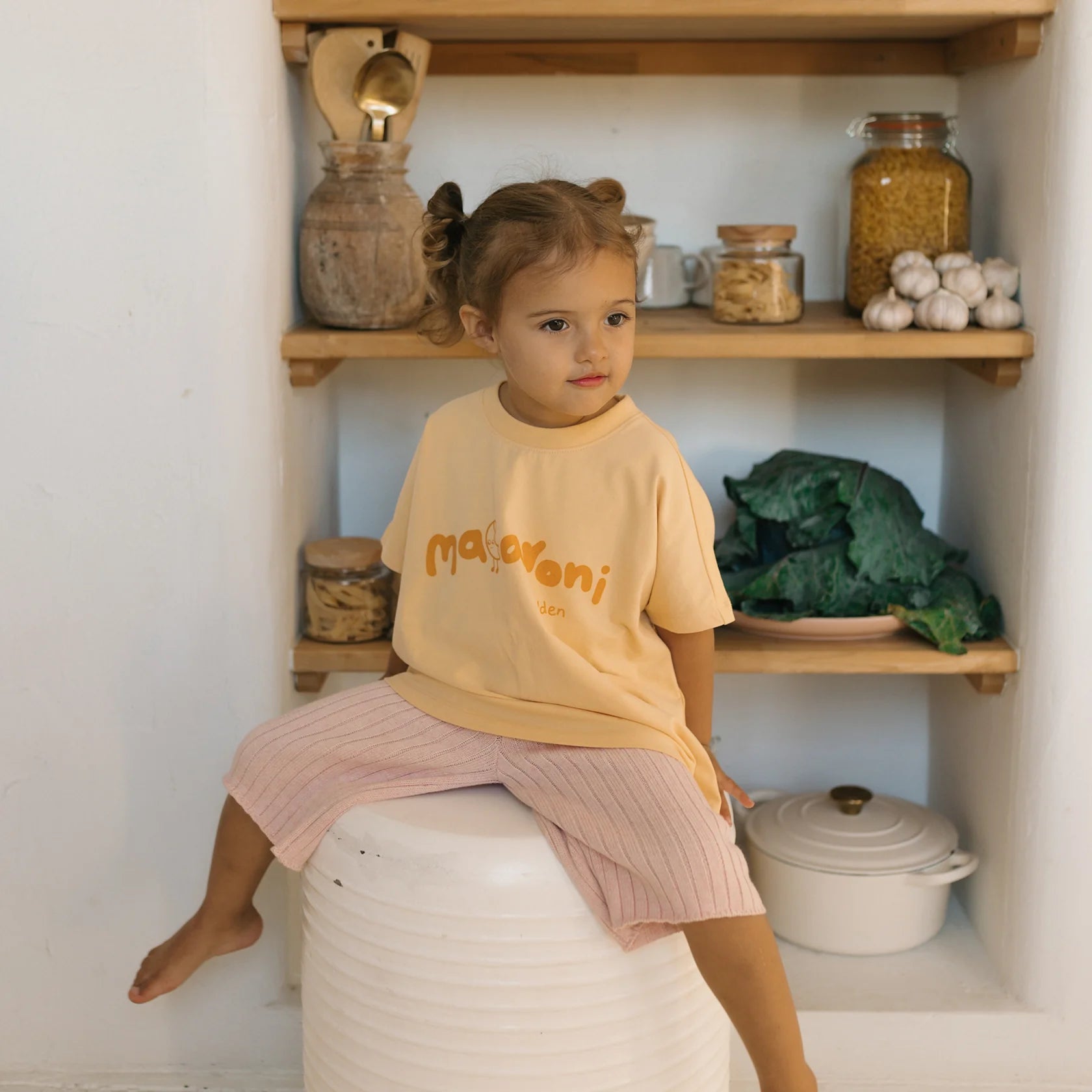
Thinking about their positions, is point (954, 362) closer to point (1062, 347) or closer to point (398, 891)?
point (1062, 347)

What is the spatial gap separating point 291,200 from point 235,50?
0.21 m

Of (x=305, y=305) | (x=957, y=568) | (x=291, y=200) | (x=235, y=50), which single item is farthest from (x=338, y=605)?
(x=957, y=568)

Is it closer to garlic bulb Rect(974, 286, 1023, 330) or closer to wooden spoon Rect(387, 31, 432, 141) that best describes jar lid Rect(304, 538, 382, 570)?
wooden spoon Rect(387, 31, 432, 141)

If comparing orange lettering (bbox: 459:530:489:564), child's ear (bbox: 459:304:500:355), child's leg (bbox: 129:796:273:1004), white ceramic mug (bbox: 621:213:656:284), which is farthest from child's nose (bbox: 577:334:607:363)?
child's leg (bbox: 129:796:273:1004)

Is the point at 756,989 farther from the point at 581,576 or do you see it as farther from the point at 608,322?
the point at 608,322

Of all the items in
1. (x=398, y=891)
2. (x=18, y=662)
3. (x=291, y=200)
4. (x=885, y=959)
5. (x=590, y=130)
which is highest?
(x=590, y=130)

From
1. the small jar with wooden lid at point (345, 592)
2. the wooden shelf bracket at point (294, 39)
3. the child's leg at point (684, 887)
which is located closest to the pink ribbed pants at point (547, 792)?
the child's leg at point (684, 887)

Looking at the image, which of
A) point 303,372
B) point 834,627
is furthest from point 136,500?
point 834,627

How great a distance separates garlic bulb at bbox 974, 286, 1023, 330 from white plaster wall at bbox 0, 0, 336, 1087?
2.57 ft

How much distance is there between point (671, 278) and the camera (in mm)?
1729

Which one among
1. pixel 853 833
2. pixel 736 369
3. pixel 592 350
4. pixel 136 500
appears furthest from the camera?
pixel 736 369

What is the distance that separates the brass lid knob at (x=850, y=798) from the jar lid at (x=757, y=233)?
0.70 meters

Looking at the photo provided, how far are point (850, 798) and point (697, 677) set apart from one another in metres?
0.51

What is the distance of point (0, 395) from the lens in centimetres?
146
